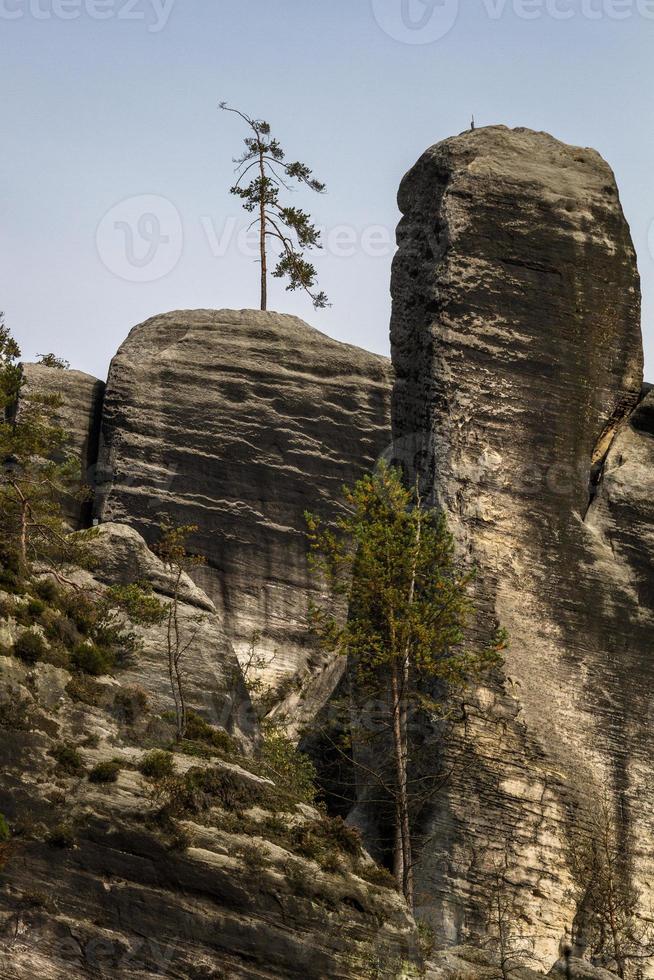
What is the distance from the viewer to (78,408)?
161ft

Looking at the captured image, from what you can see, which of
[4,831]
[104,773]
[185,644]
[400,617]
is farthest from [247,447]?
[4,831]

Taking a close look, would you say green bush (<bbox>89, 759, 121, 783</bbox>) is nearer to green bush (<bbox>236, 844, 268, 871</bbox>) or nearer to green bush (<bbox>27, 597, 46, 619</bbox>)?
green bush (<bbox>236, 844, 268, 871</bbox>)

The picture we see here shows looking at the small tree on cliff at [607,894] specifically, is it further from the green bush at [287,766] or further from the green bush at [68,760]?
the green bush at [68,760]

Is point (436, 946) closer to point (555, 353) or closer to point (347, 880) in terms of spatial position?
point (347, 880)

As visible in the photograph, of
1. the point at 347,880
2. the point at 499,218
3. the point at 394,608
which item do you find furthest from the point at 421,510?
the point at 347,880

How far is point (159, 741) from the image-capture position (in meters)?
33.6

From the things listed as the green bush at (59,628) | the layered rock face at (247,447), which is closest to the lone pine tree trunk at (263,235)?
the layered rock face at (247,447)

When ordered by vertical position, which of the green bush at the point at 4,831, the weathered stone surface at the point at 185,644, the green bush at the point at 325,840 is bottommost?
the green bush at the point at 325,840

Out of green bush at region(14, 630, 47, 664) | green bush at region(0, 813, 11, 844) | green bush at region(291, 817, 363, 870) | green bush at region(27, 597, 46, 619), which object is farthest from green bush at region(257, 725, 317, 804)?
green bush at region(0, 813, 11, 844)

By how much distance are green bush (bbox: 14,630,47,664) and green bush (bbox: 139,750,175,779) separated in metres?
3.47

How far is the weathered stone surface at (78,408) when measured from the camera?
47.8m

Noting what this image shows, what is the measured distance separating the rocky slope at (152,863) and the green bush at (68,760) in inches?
1.1

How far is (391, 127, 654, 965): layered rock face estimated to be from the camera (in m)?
38.0

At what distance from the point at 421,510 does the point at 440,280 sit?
763cm
